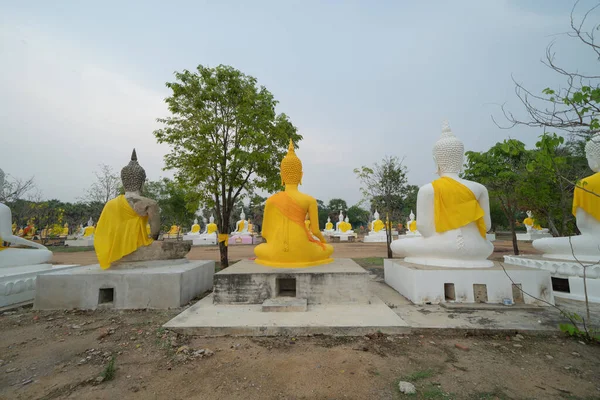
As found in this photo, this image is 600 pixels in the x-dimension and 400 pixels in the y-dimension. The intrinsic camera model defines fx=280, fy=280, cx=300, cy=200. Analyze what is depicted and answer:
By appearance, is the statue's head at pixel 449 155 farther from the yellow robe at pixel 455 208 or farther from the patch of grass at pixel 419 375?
the patch of grass at pixel 419 375

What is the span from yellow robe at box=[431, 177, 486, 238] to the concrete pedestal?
1.98 m

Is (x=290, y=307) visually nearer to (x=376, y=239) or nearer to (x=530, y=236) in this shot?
(x=376, y=239)

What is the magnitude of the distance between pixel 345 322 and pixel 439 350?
46.7 inches

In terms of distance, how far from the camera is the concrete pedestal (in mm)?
3807

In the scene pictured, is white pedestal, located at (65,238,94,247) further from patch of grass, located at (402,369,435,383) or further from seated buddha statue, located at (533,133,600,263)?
seated buddha statue, located at (533,133,600,263)

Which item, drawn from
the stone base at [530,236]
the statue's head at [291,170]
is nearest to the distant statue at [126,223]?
the statue's head at [291,170]

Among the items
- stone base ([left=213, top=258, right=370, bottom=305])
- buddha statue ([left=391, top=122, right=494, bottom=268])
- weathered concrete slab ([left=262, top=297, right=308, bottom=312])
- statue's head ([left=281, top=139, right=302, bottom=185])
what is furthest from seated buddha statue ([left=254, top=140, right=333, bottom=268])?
buddha statue ([left=391, top=122, right=494, bottom=268])

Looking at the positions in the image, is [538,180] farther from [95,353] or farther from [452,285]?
[95,353]

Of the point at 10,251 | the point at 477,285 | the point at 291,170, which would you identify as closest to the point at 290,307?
the point at 291,170

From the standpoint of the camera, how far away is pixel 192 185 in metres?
8.88

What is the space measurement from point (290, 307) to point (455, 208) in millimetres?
3638

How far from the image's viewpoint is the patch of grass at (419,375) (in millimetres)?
2775

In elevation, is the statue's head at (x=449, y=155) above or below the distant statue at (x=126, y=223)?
above

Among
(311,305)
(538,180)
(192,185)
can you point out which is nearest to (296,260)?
(311,305)
